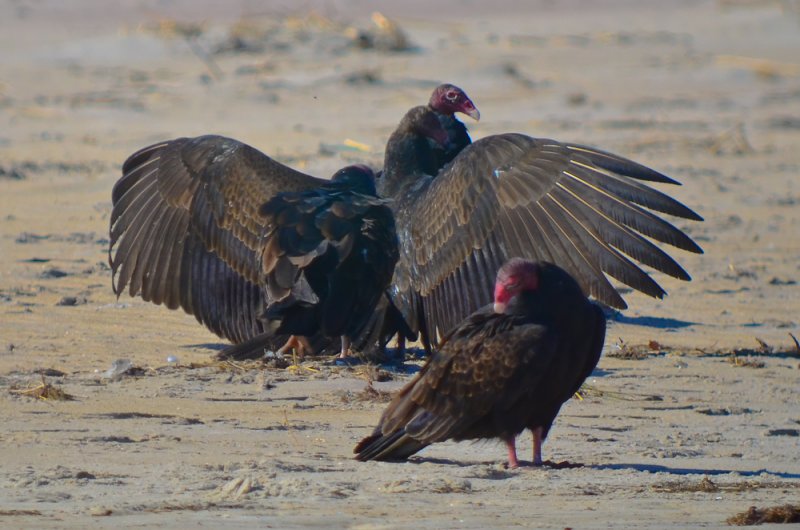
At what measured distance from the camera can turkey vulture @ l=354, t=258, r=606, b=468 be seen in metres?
4.49

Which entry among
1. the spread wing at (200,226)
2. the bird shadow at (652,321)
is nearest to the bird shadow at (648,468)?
the spread wing at (200,226)

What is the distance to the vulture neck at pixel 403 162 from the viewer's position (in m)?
6.54

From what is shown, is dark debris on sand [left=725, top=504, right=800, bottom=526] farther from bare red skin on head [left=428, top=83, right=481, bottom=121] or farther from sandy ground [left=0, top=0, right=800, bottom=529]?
bare red skin on head [left=428, top=83, right=481, bottom=121]

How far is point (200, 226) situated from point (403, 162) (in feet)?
2.98

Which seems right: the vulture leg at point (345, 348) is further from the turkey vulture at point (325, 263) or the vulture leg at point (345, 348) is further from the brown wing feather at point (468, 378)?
the brown wing feather at point (468, 378)

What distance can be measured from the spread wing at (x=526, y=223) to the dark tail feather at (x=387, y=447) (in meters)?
1.10

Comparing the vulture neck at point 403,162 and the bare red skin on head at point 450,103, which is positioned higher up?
the bare red skin on head at point 450,103

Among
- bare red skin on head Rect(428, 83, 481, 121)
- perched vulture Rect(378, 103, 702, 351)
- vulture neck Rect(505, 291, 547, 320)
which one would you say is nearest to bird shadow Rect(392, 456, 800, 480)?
vulture neck Rect(505, 291, 547, 320)

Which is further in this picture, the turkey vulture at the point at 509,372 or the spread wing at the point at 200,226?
the spread wing at the point at 200,226

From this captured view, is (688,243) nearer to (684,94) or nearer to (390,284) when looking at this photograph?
(390,284)

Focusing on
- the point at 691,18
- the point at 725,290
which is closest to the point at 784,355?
the point at 725,290

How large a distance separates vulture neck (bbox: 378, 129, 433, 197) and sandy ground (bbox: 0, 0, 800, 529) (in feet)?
2.74

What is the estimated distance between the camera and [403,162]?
21.6 feet

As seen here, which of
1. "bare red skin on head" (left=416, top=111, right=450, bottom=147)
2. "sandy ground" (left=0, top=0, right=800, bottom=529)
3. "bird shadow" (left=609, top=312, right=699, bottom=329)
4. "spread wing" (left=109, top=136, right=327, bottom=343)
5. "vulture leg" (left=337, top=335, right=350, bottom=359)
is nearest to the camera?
"sandy ground" (left=0, top=0, right=800, bottom=529)
